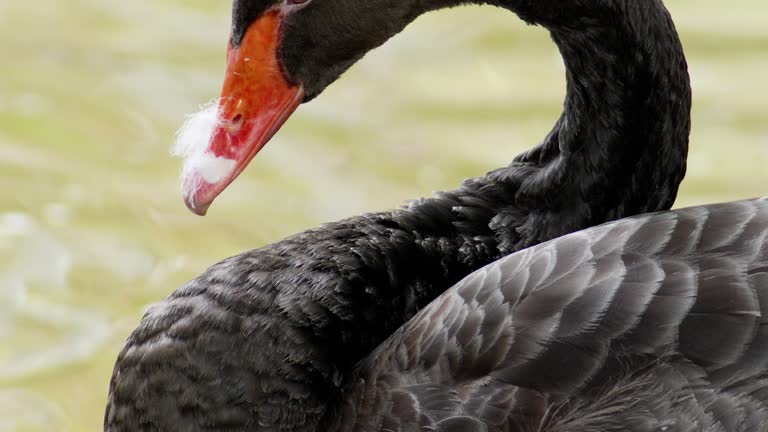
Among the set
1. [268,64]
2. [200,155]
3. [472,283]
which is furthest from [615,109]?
[200,155]

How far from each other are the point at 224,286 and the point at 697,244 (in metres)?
0.72

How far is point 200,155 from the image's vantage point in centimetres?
199

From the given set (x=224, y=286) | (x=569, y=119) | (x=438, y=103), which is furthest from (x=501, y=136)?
(x=224, y=286)

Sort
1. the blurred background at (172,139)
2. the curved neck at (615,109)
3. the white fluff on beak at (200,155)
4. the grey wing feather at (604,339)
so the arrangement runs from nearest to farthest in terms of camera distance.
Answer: the grey wing feather at (604,339), the white fluff on beak at (200,155), the curved neck at (615,109), the blurred background at (172,139)

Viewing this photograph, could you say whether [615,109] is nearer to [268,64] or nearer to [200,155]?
[268,64]

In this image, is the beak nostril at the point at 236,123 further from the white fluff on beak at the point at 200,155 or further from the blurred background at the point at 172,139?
the blurred background at the point at 172,139

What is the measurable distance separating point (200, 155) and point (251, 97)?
129 millimetres

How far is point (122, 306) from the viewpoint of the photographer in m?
3.10

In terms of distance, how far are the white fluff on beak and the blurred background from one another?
940mm

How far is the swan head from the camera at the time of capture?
2.02 metres

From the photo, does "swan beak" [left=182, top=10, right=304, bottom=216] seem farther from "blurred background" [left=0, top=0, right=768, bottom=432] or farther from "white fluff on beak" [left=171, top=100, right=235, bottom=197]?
"blurred background" [left=0, top=0, right=768, bottom=432]

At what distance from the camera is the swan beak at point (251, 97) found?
79.5 inches

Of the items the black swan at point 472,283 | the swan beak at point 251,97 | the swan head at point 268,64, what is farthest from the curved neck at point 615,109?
the swan beak at point 251,97

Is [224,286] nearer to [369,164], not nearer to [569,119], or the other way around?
[569,119]
